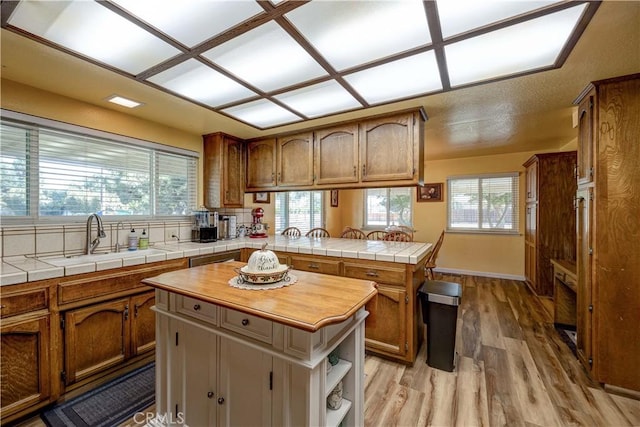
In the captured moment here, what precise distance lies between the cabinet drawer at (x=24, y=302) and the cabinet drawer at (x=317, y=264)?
72.6 inches

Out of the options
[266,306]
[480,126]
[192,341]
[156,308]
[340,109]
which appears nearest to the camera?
[266,306]

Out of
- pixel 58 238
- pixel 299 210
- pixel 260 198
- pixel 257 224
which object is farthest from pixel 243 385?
pixel 299 210

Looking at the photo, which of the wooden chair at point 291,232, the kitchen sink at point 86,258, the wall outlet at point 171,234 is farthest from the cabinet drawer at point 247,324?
the wooden chair at point 291,232

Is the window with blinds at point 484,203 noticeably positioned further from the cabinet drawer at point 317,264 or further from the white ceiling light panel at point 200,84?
the white ceiling light panel at point 200,84

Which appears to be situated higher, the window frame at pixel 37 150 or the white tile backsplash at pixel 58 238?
the window frame at pixel 37 150

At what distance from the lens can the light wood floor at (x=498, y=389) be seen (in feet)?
5.59

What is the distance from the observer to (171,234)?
10.2 feet

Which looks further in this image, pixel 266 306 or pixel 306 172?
pixel 306 172

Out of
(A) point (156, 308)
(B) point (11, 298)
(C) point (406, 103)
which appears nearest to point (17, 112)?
(B) point (11, 298)

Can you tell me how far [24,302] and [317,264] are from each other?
205cm

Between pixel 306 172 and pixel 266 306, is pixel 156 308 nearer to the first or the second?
pixel 266 306

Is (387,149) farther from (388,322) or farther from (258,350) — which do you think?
(258,350)

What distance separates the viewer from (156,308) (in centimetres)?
157

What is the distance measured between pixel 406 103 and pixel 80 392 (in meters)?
3.35
